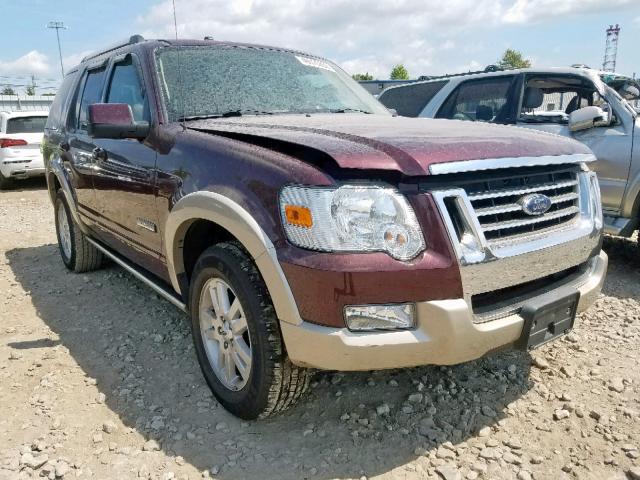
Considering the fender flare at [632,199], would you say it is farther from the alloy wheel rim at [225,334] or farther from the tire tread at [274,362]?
the alloy wheel rim at [225,334]

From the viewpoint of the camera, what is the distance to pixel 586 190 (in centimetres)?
265

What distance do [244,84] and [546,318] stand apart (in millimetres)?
2182

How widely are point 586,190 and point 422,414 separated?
4.53ft

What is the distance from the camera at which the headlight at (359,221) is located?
6.46ft

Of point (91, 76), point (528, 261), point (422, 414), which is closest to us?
point (528, 261)

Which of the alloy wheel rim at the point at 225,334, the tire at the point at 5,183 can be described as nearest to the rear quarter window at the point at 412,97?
the alloy wheel rim at the point at 225,334

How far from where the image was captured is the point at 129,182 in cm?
325

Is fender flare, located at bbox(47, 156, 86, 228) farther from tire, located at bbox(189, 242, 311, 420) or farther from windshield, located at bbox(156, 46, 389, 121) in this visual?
tire, located at bbox(189, 242, 311, 420)

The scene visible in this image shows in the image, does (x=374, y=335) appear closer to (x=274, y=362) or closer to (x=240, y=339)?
(x=274, y=362)

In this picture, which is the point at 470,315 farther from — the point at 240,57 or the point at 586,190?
the point at 240,57

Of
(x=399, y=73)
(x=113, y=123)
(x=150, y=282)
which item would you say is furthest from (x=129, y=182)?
(x=399, y=73)

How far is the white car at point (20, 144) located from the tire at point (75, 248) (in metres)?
6.29

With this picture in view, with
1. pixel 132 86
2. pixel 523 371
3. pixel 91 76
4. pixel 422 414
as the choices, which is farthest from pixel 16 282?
pixel 523 371

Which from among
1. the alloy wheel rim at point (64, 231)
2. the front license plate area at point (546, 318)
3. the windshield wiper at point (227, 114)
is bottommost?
the alloy wheel rim at point (64, 231)
